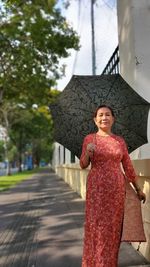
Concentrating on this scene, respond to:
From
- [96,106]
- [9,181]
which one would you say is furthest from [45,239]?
[9,181]

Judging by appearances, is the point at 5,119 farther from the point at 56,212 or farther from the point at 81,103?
the point at 81,103

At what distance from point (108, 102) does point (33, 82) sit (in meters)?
14.4

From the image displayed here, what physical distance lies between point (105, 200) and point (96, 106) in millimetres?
1199

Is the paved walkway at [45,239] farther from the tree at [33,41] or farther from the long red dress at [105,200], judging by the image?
the tree at [33,41]

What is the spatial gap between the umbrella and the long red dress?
67cm

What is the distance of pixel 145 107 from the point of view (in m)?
4.95

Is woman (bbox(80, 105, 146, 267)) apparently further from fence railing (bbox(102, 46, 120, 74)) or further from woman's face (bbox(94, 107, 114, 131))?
fence railing (bbox(102, 46, 120, 74))

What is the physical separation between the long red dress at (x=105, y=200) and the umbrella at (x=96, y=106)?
670mm

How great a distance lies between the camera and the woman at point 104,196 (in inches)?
163

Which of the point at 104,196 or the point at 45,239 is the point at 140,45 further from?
the point at 45,239

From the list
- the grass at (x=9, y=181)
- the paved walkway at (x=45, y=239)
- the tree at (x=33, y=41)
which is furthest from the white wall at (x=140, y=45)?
the grass at (x=9, y=181)

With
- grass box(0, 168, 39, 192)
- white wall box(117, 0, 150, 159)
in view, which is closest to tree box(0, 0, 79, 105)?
grass box(0, 168, 39, 192)

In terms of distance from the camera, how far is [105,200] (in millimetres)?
4125

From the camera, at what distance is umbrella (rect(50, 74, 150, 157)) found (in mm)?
4887
